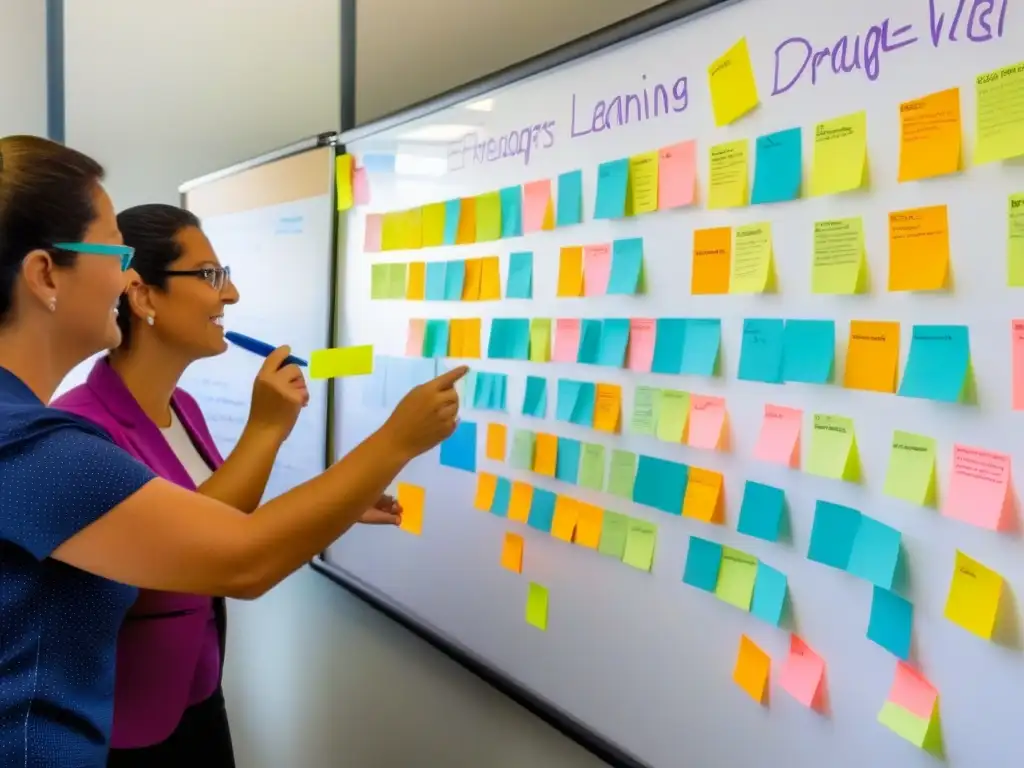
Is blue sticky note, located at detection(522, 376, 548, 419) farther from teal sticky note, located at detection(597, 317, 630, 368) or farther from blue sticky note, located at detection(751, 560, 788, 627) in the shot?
blue sticky note, located at detection(751, 560, 788, 627)

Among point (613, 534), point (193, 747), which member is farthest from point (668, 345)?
Result: point (193, 747)

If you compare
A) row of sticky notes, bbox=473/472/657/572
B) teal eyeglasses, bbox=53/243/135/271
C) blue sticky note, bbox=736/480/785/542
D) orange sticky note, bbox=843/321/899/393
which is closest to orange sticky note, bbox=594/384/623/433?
row of sticky notes, bbox=473/472/657/572

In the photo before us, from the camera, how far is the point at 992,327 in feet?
2.42

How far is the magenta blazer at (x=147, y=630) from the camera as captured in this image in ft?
4.15

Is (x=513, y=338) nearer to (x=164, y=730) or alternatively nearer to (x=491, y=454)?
(x=491, y=454)

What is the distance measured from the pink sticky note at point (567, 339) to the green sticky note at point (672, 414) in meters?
0.18

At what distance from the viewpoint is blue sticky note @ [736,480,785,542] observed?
94cm

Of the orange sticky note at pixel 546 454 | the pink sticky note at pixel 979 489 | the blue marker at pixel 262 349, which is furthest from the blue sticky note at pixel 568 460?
the pink sticky note at pixel 979 489

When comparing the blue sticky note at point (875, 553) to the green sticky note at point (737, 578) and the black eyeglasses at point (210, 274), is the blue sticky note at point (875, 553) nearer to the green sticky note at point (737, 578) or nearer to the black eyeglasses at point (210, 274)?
the green sticky note at point (737, 578)

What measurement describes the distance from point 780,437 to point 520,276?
534mm

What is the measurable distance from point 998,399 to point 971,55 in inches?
11.8

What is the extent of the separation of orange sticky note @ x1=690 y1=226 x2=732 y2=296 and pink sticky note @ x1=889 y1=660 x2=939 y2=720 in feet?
1.45

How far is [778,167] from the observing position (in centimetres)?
92

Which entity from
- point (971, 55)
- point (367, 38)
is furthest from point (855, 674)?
point (367, 38)
